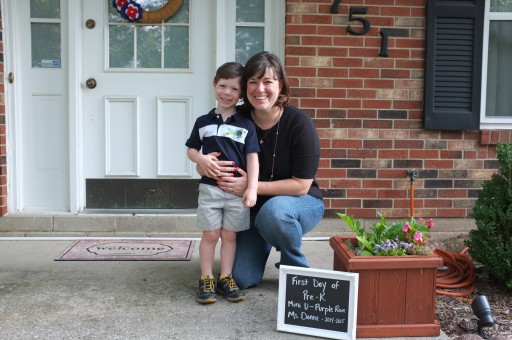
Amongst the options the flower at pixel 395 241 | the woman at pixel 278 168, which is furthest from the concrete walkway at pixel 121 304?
the flower at pixel 395 241

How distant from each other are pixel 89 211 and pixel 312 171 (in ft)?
7.21

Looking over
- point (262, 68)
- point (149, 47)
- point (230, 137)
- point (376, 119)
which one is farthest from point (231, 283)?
point (149, 47)

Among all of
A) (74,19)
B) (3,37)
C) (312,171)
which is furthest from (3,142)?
(312,171)

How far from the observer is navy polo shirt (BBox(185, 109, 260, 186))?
2586 millimetres

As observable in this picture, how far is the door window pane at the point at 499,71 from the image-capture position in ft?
13.5

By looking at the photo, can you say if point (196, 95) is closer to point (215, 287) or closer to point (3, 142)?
point (3, 142)

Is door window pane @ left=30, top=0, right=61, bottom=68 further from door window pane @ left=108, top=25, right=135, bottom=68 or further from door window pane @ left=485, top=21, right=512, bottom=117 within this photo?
door window pane @ left=485, top=21, right=512, bottom=117

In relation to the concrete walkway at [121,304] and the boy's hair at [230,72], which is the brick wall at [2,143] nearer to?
the concrete walkway at [121,304]

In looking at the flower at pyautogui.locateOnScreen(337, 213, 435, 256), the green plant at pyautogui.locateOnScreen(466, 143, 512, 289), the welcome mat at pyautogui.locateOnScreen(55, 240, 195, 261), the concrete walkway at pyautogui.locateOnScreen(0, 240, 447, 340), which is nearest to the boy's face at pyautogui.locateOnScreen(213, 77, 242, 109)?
the flower at pyautogui.locateOnScreen(337, 213, 435, 256)

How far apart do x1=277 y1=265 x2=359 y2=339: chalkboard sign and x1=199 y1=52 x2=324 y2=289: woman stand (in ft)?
0.93

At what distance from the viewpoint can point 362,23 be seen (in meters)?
3.91

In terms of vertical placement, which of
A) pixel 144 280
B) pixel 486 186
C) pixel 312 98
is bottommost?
pixel 144 280

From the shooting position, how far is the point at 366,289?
2285 mm

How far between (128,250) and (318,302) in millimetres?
1691
